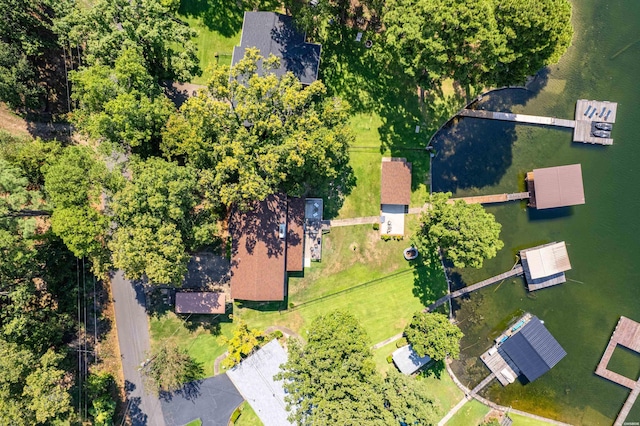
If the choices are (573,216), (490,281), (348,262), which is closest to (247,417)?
(348,262)

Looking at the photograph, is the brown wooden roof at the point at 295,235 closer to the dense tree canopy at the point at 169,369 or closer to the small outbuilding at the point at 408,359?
the dense tree canopy at the point at 169,369

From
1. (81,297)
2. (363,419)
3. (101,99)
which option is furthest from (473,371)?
(101,99)

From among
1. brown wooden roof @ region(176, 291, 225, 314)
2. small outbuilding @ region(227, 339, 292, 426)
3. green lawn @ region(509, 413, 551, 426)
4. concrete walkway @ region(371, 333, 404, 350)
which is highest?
brown wooden roof @ region(176, 291, 225, 314)

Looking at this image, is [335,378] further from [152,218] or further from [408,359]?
[152,218]

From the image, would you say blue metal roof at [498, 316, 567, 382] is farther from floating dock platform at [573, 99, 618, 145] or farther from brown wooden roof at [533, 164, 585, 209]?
floating dock platform at [573, 99, 618, 145]

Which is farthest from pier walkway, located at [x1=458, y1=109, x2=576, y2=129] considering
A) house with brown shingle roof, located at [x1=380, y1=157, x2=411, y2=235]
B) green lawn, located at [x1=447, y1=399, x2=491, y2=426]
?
green lawn, located at [x1=447, y1=399, x2=491, y2=426]

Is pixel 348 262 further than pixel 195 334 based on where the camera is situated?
Yes

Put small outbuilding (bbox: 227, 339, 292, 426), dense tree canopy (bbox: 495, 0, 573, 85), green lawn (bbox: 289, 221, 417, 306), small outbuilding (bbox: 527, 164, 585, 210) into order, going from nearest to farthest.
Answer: dense tree canopy (bbox: 495, 0, 573, 85)
small outbuilding (bbox: 227, 339, 292, 426)
green lawn (bbox: 289, 221, 417, 306)
small outbuilding (bbox: 527, 164, 585, 210)

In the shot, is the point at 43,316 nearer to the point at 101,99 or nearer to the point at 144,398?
the point at 144,398
